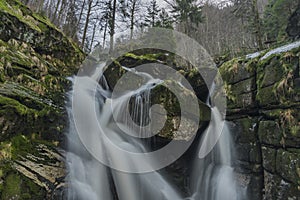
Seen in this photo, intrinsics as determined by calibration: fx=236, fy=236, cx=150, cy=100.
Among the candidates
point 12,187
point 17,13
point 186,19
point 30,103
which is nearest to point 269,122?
point 12,187

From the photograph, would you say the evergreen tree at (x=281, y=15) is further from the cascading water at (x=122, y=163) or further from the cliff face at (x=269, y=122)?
the cascading water at (x=122, y=163)

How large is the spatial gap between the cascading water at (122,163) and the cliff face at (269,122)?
446mm

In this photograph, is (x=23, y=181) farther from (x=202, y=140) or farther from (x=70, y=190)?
(x=202, y=140)

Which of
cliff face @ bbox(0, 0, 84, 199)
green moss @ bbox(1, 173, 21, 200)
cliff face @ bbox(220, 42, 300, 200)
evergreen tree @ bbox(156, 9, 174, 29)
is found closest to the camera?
green moss @ bbox(1, 173, 21, 200)

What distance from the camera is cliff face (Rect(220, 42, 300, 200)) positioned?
471 cm

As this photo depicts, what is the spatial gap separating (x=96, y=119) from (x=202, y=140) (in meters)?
2.90

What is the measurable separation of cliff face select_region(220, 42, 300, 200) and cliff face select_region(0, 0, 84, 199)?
4124mm

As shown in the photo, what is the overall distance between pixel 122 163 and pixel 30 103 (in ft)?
7.82

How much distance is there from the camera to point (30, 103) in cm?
487

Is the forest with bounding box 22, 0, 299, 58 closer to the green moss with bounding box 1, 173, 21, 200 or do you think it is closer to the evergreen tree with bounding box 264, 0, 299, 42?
the evergreen tree with bounding box 264, 0, 299, 42

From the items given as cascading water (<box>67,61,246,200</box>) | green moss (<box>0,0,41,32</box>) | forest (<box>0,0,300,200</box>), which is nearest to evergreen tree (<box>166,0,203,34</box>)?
forest (<box>0,0,300,200</box>)

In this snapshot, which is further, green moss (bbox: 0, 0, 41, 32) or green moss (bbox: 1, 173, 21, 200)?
green moss (bbox: 0, 0, 41, 32)

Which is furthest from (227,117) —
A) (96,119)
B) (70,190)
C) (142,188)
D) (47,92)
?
(47,92)

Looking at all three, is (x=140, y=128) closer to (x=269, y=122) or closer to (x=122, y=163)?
(x=122, y=163)
